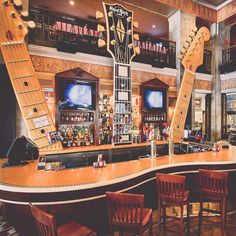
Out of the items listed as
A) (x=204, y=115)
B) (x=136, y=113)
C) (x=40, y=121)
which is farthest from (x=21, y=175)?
(x=204, y=115)

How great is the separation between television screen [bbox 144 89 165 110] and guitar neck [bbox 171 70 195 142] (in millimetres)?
577

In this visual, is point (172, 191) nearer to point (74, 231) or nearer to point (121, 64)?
point (74, 231)

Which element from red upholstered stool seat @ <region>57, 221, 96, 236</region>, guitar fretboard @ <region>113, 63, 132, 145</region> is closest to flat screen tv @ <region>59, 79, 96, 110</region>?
guitar fretboard @ <region>113, 63, 132, 145</region>

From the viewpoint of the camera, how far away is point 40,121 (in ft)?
14.9

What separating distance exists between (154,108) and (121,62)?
79.6 inches

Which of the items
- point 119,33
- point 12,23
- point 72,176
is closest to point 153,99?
point 119,33

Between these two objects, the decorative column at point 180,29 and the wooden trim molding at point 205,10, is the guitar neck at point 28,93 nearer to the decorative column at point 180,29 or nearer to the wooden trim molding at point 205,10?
the decorative column at point 180,29

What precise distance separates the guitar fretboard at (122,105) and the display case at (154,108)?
2.67 feet

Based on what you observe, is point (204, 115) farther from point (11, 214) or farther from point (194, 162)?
point (11, 214)

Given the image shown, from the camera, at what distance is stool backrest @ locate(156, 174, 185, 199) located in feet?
8.54

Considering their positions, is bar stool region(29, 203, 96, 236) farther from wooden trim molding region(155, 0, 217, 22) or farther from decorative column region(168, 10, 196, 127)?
wooden trim molding region(155, 0, 217, 22)

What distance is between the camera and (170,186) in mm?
2682

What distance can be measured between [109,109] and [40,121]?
221 centimetres

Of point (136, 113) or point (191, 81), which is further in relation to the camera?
point (191, 81)
